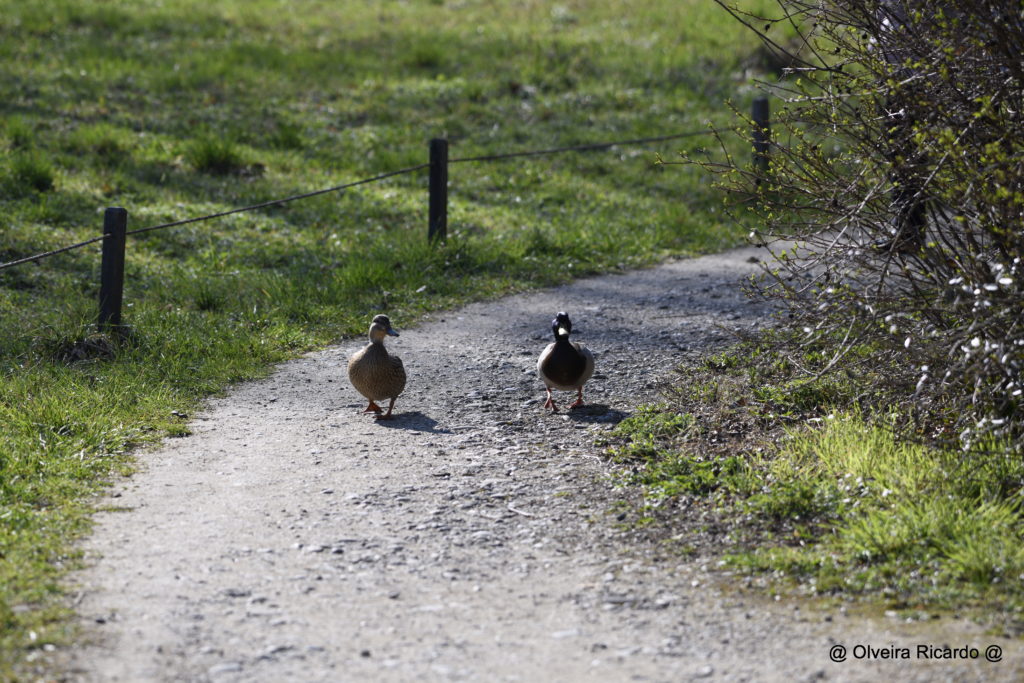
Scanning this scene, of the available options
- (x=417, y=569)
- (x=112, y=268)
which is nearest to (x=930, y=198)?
(x=417, y=569)

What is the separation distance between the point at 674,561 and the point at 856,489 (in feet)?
3.59

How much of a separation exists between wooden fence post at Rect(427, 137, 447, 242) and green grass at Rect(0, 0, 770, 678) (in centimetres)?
28

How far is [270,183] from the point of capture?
1322 cm

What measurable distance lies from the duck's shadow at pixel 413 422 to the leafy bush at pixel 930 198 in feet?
7.42

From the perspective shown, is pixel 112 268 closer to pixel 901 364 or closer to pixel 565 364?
pixel 565 364

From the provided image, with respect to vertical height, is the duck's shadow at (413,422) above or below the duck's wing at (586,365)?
below

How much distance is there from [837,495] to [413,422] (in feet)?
9.28

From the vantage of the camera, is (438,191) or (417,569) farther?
(438,191)

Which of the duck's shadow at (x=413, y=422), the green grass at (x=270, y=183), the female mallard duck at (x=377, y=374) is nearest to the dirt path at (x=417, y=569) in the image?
the duck's shadow at (x=413, y=422)

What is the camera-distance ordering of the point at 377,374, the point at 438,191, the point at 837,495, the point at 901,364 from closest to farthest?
the point at 837,495, the point at 901,364, the point at 377,374, the point at 438,191

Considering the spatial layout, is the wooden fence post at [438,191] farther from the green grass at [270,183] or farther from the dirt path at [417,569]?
the dirt path at [417,569]

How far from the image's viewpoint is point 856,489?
5.47 meters

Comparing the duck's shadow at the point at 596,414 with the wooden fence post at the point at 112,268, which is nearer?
the duck's shadow at the point at 596,414

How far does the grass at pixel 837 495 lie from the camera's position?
4.64 metres
